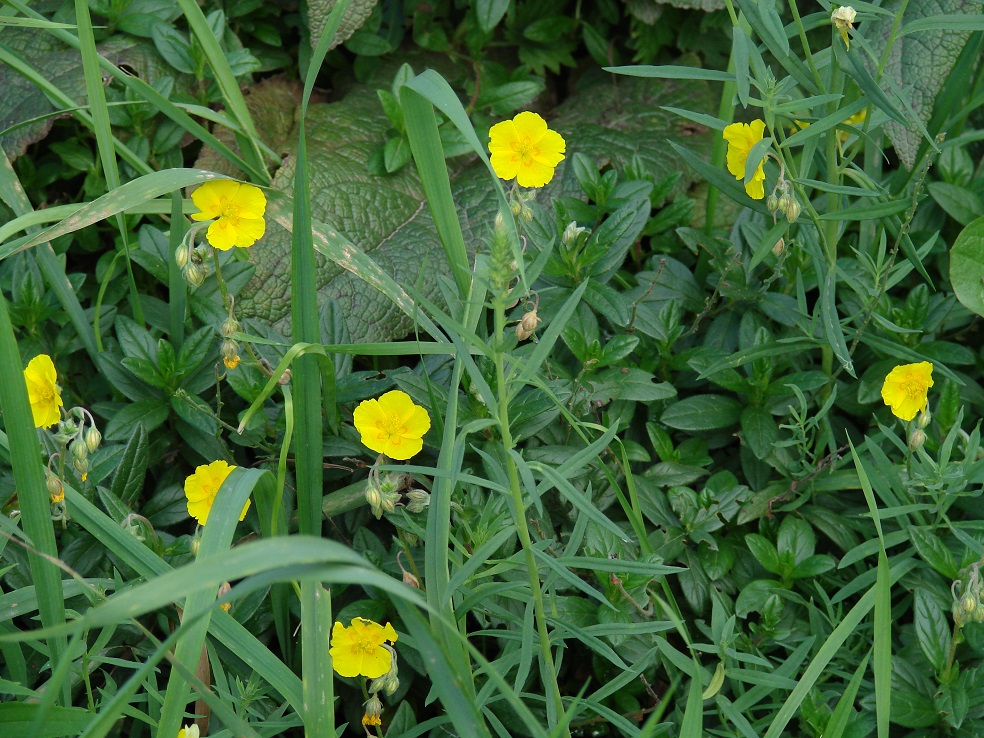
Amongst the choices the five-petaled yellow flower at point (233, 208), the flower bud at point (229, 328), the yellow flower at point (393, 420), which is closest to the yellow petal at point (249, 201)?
the five-petaled yellow flower at point (233, 208)

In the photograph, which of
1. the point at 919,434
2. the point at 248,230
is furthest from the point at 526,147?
the point at 919,434

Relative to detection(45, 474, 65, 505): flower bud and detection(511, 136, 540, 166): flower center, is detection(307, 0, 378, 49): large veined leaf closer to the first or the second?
detection(511, 136, 540, 166): flower center

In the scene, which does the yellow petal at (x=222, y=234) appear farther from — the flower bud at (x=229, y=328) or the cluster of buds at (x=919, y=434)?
the cluster of buds at (x=919, y=434)

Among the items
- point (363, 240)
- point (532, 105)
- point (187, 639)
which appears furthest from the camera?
point (532, 105)

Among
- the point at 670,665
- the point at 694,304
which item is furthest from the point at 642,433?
the point at 670,665

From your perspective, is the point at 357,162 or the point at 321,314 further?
the point at 357,162

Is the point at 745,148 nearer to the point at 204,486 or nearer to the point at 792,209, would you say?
the point at 792,209

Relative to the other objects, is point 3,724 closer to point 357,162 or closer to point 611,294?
point 611,294
